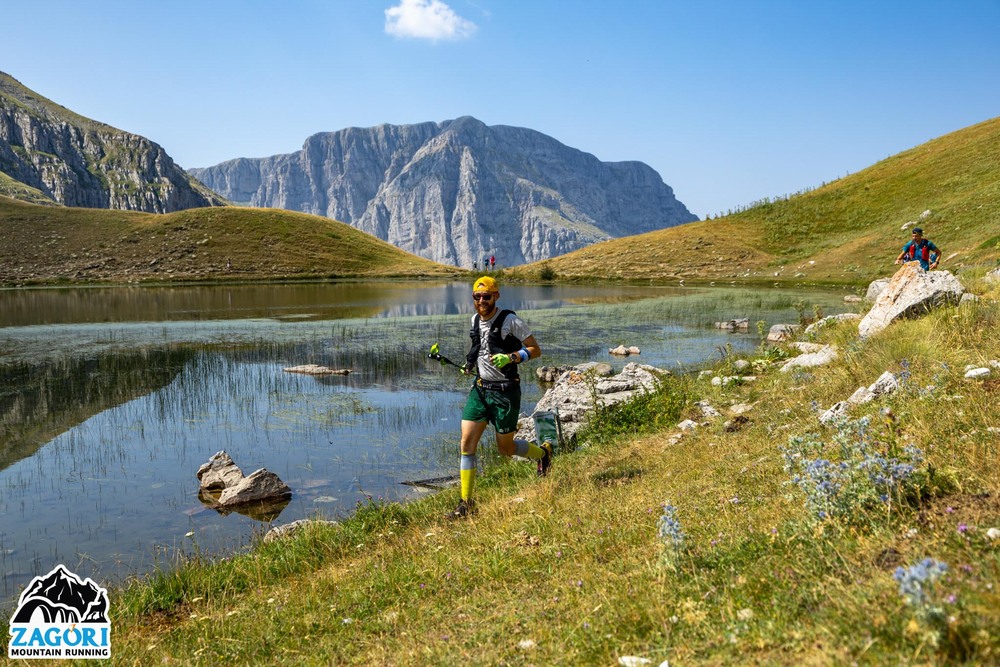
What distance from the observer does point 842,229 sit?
6794 centimetres

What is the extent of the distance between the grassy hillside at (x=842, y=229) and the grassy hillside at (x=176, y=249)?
44.8m

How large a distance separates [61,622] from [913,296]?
49.9ft

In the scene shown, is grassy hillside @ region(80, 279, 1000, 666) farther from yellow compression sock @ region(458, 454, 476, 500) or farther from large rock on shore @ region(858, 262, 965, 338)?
large rock on shore @ region(858, 262, 965, 338)

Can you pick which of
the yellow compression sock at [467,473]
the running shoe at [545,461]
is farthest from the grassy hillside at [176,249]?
the yellow compression sock at [467,473]

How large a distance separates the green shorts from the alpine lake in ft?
6.80

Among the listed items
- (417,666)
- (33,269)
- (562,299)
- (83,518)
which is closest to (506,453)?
(417,666)

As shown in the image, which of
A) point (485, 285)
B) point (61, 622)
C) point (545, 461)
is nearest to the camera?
point (61, 622)

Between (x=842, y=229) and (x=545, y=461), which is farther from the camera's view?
(x=842, y=229)

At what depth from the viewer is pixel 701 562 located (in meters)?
4.78

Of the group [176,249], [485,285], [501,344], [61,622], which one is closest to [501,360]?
[501,344]

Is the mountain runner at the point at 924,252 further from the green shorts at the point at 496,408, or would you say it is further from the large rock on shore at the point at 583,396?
the green shorts at the point at 496,408

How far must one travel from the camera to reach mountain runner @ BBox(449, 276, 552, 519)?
8.58 m

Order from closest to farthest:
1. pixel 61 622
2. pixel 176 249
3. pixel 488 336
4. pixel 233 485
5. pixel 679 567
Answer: pixel 679 567, pixel 61 622, pixel 488 336, pixel 233 485, pixel 176 249

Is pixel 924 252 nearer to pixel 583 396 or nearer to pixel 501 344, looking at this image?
pixel 583 396
